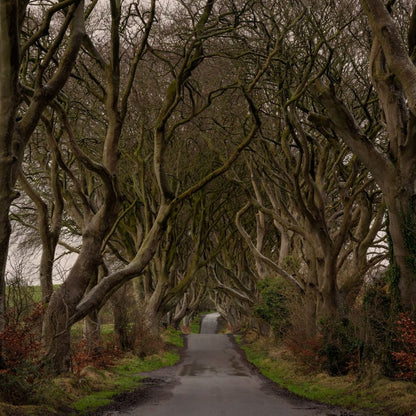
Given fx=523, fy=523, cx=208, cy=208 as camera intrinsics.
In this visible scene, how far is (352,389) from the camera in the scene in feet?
39.8

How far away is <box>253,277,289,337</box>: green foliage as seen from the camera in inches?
931

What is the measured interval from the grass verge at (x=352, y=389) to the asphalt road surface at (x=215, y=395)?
495 millimetres

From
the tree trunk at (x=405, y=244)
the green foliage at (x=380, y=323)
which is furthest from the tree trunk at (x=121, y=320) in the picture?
the tree trunk at (x=405, y=244)

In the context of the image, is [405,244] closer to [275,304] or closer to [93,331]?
[93,331]

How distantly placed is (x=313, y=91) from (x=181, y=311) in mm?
32547

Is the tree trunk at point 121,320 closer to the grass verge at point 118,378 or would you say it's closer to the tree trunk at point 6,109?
the grass verge at point 118,378

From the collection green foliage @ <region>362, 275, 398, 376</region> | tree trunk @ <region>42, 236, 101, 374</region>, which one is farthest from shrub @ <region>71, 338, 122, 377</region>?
green foliage @ <region>362, 275, 398, 376</region>

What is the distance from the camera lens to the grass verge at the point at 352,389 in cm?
979

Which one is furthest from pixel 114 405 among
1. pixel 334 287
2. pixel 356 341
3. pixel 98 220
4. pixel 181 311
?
pixel 181 311

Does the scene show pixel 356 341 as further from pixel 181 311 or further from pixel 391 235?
pixel 181 311

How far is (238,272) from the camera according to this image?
37.7 meters

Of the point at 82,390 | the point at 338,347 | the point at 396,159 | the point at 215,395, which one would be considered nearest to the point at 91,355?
the point at 82,390

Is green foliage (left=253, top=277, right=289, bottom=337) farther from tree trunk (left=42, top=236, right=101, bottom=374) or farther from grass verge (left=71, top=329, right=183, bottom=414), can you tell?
tree trunk (left=42, top=236, right=101, bottom=374)

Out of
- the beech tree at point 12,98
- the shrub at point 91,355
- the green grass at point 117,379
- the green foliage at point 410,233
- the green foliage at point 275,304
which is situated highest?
the beech tree at point 12,98
